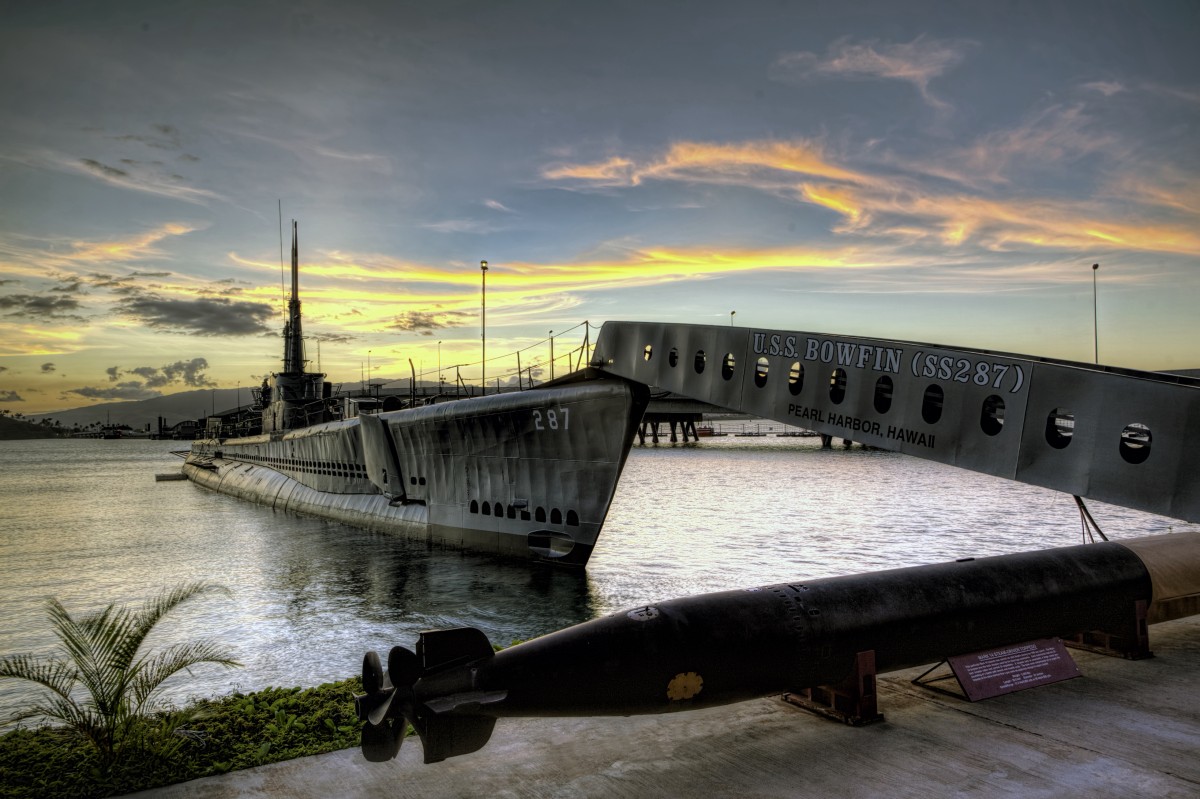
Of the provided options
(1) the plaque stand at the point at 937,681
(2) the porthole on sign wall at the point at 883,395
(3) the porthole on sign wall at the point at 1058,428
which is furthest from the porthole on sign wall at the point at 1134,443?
(1) the plaque stand at the point at 937,681

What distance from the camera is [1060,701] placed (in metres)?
8.73

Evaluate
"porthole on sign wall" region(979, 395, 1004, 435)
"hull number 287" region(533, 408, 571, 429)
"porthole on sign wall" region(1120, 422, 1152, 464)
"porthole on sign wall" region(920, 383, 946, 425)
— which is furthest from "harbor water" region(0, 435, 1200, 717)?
"porthole on sign wall" region(1120, 422, 1152, 464)

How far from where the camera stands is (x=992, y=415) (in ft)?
29.1

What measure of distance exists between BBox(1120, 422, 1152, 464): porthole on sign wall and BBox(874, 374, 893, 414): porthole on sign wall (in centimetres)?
264

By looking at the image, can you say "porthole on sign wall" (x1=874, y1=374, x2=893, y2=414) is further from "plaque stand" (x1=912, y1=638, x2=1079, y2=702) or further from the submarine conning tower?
the submarine conning tower

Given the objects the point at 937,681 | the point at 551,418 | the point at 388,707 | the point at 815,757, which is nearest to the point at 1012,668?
the point at 937,681

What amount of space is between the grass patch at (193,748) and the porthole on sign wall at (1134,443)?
8.47 m

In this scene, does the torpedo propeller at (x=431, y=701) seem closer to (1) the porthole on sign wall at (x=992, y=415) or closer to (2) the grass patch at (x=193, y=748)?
(2) the grass patch at (x=193, y=748)

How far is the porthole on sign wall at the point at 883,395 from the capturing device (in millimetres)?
9836

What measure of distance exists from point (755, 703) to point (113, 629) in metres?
7.07

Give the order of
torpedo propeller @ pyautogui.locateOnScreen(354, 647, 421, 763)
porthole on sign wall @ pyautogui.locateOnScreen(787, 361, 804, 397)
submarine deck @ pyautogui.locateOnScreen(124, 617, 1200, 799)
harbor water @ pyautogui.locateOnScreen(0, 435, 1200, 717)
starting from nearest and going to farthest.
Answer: submarine deck @ pyautogui.locateOnScreen(124, 617, 1200, 799) → torpedo propeller @ pyautogui.locateOnScreen(354, 647, 421, 763) → porthole on sign wall @ pyautogui.locateOnScreen(787, 361, 804, 397) → harbor water @ pyautogui.locateOnScreen(0, 435, 1200, 717)

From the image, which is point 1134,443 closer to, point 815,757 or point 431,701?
point 815,757

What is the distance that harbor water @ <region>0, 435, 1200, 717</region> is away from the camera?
18.6 m

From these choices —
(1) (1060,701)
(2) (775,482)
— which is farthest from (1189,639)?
(2) (775,482)
